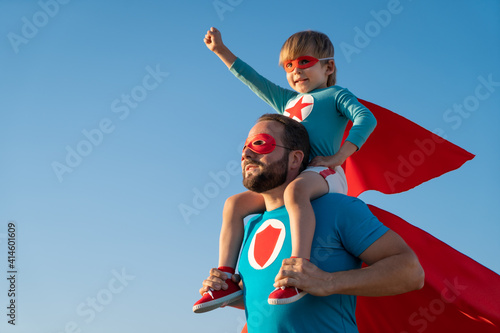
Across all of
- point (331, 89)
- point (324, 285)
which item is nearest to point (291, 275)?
point (324, 285)

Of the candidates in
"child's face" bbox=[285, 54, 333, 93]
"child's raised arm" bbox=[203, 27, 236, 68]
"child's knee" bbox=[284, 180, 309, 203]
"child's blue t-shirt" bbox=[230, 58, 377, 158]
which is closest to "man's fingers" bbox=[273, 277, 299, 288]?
"child's knee" bbox=[284, 180, 309, 203]

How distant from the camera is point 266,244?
3.41m

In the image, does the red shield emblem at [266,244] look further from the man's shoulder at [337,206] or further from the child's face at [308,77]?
the child's face at [308,77]

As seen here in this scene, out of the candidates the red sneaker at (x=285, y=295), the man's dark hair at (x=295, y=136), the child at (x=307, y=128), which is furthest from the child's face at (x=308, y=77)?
the red sneaker at (x=285, y=295)

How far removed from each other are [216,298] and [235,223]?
555 mm

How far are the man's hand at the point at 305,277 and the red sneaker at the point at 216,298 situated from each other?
59 cm

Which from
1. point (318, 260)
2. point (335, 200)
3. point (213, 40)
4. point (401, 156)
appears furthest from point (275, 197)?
point (213, 40)

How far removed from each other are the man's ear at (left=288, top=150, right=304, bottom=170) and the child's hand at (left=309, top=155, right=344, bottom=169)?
0.08 meters

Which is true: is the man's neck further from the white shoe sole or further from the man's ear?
the white shoe sole

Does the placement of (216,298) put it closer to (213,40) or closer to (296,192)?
(296,192)

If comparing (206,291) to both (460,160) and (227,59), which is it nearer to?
(227,59)

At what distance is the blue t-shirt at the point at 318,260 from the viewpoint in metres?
3.12

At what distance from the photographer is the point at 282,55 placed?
4.38 meters

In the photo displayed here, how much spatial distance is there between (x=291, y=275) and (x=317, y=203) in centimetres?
64
